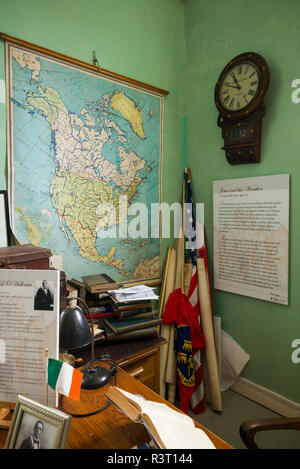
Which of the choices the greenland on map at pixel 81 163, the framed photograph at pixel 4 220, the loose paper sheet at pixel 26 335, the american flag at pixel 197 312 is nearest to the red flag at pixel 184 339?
the american flag at pixel 197 312

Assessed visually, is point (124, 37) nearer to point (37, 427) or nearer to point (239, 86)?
point (239, 86)

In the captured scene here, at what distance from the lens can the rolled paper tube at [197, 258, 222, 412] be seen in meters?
2.41

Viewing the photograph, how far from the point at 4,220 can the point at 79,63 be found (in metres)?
1.24

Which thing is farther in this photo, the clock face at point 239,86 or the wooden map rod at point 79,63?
the clock face at point 239,86

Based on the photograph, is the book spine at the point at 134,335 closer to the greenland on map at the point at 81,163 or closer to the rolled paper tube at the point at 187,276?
the greenland on map at the point at 81,163

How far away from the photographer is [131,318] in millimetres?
1872

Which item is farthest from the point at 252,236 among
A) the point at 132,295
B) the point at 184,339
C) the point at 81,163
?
the point at 81,163

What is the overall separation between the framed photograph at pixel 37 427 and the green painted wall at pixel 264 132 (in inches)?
78.2

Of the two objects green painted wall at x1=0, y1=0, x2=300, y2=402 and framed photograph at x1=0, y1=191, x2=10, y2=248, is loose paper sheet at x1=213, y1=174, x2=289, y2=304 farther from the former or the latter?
framed photograph at x1=0, y1=191, x2=10, y2=248

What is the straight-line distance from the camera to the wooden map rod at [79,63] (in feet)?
5.87

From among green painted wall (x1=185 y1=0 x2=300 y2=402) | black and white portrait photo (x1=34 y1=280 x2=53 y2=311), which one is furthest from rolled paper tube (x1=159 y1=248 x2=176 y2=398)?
black and white portrait photo (x1=34 y1=280 x2=53 y2=311)

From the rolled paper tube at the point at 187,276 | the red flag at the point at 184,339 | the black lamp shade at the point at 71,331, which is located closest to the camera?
the black lamp shade at the point at 71,331

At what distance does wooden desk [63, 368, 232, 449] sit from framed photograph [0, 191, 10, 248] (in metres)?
1.05
